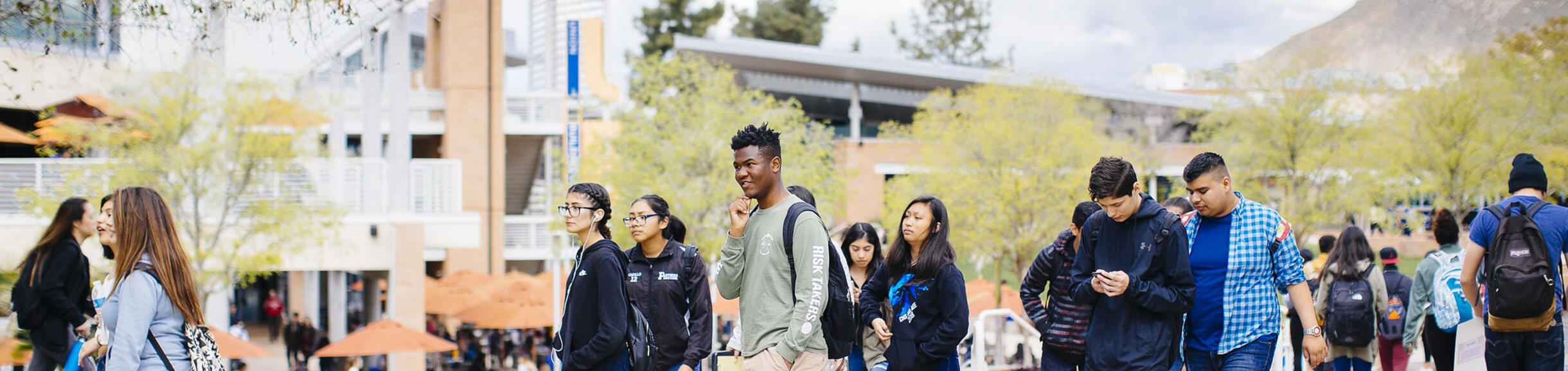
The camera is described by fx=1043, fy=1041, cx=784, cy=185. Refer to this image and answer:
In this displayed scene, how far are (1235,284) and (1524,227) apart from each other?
2.03m

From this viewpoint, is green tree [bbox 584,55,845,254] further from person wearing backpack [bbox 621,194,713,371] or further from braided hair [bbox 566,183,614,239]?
braided hair [bbox 566,183,614,239]

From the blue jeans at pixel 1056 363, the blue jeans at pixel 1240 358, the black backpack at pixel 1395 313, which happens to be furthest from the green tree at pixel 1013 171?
the blue jeans at pixel 1240 358

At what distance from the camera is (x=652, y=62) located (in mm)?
25328

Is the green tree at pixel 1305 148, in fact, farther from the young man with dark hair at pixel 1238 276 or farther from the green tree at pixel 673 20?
the green tree at pixel 673 20

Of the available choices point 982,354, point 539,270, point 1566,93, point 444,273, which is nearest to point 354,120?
point 444,273

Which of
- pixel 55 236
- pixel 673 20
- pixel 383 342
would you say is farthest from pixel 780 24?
pixel 55 236

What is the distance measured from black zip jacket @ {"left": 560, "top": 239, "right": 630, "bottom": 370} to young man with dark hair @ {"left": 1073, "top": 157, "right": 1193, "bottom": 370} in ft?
7.25

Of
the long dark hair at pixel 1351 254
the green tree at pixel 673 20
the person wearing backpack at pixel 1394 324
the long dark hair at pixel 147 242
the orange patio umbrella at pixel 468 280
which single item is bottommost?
the orange patio umbrella at pixel 468 280

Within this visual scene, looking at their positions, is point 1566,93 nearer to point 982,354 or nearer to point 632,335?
point 982,354

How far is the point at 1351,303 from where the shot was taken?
7711 mm

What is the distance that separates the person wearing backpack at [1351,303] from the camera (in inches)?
302

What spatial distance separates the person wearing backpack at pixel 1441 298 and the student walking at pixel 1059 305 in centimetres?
316

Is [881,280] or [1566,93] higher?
[1566,93]

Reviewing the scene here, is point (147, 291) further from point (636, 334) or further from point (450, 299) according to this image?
point (450, 299)
